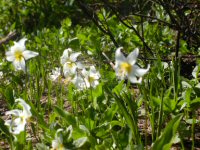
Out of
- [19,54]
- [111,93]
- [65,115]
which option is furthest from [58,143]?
[19,54]

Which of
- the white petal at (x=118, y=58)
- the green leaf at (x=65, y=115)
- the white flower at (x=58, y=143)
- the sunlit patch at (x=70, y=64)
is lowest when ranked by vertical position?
the white flower at (x=58, y=143)

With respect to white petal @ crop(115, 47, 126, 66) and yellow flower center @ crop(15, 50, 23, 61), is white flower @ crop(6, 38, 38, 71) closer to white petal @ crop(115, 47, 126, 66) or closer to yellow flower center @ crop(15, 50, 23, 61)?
yellow flower center @ crop(15, 50, 23, 61)

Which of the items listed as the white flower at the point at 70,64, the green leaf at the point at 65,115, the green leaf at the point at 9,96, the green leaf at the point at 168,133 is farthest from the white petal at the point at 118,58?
the green leaf at the point at 9,96

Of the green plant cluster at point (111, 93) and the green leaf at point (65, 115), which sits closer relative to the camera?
the green plant cluster at point (111, 93)

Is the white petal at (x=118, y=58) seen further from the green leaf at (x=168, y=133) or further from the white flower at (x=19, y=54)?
the white flower at (x=19, y=54)

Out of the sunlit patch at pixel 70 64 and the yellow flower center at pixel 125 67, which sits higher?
the sunlit patch at pixel 70 64

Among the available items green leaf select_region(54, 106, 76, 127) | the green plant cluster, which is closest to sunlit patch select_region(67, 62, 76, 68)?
the green plant cluster

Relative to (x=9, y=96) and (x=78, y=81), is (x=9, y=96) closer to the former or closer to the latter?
(x=9, y=96)

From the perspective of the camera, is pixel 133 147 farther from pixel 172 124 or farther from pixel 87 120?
pixel 87 120

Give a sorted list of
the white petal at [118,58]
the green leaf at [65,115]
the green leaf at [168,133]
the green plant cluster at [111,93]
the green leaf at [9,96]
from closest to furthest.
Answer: the green leaf at [168,133], the white petal at [118,58], the green plant cluster at [111,93], the green leaf at [65,115], the green leaf at [9,96]

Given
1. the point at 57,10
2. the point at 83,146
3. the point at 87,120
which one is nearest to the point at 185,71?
the point at 87,120

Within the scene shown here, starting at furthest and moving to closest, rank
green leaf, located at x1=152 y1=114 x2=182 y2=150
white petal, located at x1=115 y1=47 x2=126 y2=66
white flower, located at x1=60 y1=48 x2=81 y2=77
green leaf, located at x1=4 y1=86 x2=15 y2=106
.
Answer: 1. green leaf, located at x1=4 y1=86 x2=15 y2=106
2. white flower, located at x1=60 y1=48 x2=81 y2=77
3. white petal, located at x1=115 y1=47 x2=126 y2=66
4. green leaf, located at x1=152 y1=114 x2=182 y2=150

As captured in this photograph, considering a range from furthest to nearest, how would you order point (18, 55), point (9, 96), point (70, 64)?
point (9, 96), point (70, 64), point (18, 55)

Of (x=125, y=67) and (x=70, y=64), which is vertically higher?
(x=70, y=64)
